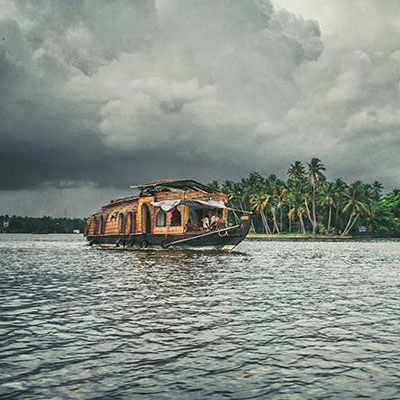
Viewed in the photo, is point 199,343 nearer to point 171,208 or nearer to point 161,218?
point 171,208

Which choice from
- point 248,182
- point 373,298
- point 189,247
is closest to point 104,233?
point 189,247

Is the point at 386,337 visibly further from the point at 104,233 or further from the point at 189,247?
the point at 104,233

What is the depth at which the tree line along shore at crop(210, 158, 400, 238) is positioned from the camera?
96625 mm

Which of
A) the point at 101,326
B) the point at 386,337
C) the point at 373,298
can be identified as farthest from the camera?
the point at 373,298

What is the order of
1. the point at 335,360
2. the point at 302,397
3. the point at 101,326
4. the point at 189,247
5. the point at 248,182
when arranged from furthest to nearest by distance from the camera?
the point at 248,182 → the point at 189,247 → the point at 101,326 → the point at 335,360 → the point at 302,397

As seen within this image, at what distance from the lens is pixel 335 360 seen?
6.97 metres

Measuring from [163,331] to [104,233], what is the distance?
4308 cm

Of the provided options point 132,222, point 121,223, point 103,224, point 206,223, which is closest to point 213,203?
point 206,223

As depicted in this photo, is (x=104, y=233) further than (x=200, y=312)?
Yes

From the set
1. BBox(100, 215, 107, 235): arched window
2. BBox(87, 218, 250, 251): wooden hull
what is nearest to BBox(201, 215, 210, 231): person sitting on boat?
BBox(87, 218, 250, 251): wooden hull

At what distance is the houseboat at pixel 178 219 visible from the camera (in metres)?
36.3

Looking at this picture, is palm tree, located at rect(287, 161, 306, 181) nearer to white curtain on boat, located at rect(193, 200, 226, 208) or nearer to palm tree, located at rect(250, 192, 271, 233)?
palm tree, located at rect(250, 192, 271, 233)

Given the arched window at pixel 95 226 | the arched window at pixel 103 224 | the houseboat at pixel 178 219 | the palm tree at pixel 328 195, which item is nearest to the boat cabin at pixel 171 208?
the houseboat at pixel 178 219

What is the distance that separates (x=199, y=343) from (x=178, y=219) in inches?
1253
